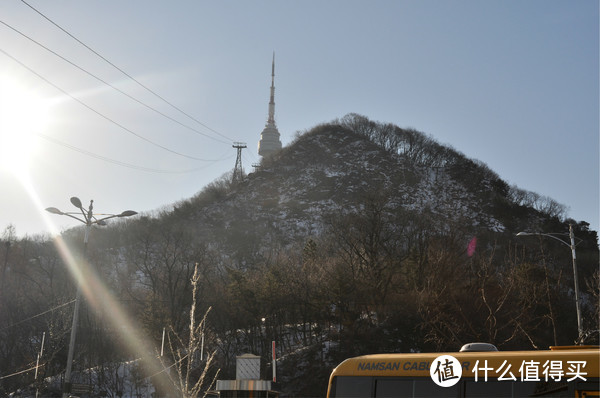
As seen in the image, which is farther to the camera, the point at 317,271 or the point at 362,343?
the point at 317,271

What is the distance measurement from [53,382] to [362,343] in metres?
21.0

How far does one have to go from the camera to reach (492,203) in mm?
112438

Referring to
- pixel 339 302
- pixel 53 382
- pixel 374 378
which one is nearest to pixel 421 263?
pixel 339 302

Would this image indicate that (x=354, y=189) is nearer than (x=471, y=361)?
No

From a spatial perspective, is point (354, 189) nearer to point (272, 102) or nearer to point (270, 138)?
point (270, 138)

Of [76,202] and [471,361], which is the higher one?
[76,202]

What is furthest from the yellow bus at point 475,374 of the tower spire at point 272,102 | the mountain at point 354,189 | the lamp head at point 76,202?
the tower spire at point 272,102

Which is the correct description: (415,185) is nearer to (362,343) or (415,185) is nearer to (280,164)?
(280,164)

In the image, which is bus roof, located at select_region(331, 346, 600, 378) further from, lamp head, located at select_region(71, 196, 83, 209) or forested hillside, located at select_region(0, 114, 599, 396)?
lamp head, located at select_region(71, 196, 83, 209)

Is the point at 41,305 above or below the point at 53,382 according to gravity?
above

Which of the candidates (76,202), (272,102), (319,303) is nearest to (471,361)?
(76,202)

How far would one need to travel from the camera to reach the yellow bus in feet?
29.7

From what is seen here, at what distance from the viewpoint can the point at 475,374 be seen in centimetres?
983

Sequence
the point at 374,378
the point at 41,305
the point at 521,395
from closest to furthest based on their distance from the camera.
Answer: the point at 521,395 → the point at 374,378 → the point at 41,305
